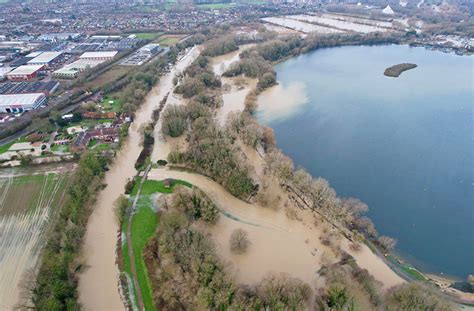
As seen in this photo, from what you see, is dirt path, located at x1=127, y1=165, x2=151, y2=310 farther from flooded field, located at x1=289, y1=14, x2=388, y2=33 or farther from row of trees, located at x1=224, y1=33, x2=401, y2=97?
flooded field, located at x1=289, y1=14, x2=388, y2=33

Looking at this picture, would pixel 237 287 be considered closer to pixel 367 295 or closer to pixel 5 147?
pixel 367 295

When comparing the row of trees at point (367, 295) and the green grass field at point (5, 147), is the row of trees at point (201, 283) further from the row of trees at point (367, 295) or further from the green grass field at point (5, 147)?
the green grass field at point (5, 147)

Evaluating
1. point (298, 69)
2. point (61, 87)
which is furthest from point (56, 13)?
point (298, 69)

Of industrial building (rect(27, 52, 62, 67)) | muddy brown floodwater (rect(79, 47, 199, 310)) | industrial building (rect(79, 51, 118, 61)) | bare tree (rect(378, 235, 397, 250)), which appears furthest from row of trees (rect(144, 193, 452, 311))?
industrial building (rect(27, 52, 62, 67))

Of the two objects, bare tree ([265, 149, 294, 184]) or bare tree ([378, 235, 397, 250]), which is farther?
bare tree ([265, 149, 294, 184])

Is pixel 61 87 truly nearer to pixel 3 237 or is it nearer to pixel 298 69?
pixel 3 237

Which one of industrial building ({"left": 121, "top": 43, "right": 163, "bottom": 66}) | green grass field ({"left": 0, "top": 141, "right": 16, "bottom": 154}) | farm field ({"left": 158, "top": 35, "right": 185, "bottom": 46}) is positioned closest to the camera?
green grass field ({"left": 0, "top": 141, "right": 16, "bottom": 154})
